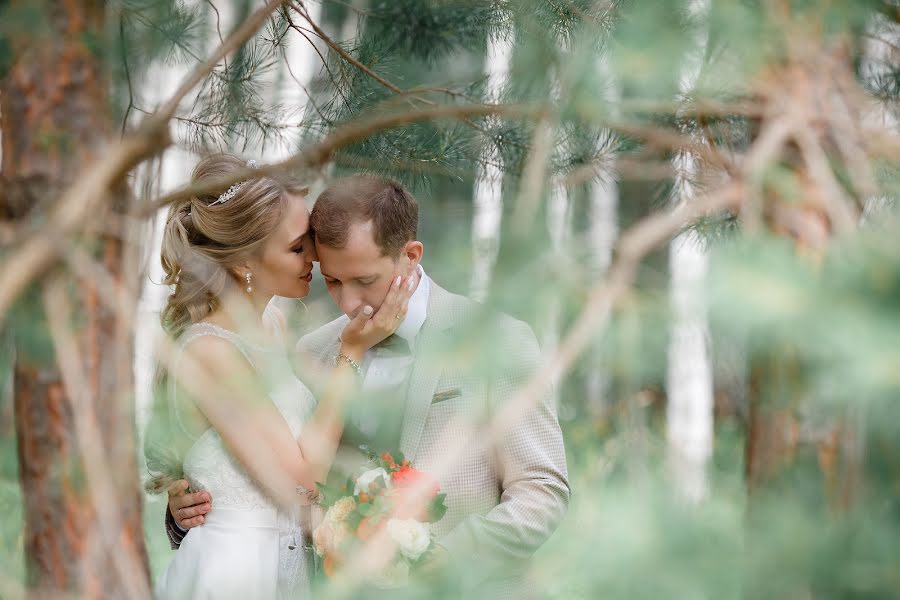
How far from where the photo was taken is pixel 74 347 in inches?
40.3

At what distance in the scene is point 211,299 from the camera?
2268 mm

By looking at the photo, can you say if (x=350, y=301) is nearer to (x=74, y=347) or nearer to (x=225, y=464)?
(x=225, y=464)

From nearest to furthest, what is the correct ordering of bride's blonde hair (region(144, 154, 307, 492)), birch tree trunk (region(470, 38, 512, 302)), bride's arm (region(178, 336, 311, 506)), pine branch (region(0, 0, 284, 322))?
birch tree trunk (region(470, 38, 512, 302)) → pine branch (region(0, 0, 284, 322)) → bride's arm (region(178, 336, 311, 506)) → bride's blonde hair (region(144, 154, 307, 492))

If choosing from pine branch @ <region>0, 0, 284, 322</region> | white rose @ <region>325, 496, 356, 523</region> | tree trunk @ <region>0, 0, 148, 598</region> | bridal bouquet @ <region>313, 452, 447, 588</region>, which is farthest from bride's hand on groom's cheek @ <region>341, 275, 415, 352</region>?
pine branch @ <region>0, 0, 284, 322</region>

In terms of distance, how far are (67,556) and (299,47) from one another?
7585mm

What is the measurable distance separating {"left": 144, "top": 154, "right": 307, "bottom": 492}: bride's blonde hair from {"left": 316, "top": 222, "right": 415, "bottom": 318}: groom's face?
0.59 feet

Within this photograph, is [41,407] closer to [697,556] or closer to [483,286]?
[483,286]

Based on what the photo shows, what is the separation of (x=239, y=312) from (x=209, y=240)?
0.21 m

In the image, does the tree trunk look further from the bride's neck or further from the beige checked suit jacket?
the bride's neck

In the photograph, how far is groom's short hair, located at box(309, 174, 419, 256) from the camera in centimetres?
204

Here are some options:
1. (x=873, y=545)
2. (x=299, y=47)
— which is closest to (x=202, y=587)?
(x=873, y=545)

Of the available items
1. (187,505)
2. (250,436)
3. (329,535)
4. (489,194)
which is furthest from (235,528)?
(489,194)

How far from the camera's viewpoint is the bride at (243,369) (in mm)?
1908

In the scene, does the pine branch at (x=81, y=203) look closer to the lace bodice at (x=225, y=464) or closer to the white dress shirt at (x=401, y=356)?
the white dress shirt at (x=401, y=356)
